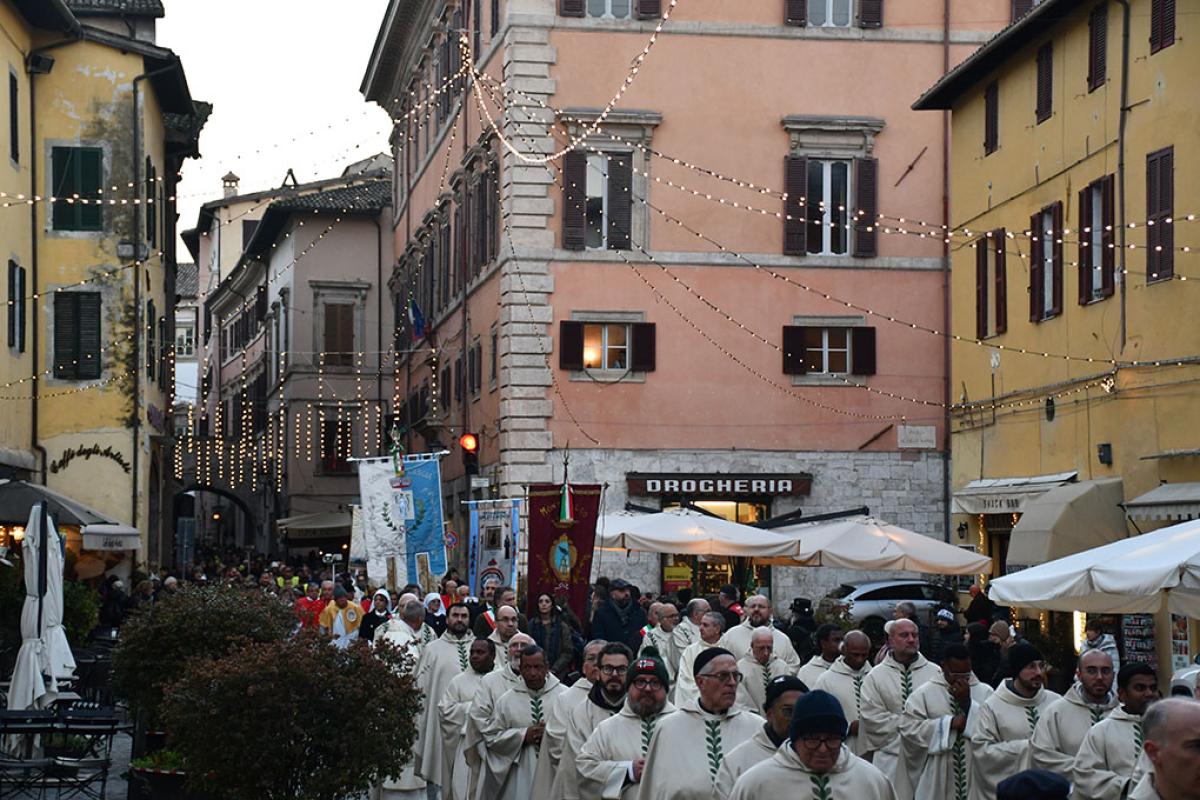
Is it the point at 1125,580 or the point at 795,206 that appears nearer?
the point at 1125,580

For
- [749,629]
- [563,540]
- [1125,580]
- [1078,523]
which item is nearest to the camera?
[1125,580]

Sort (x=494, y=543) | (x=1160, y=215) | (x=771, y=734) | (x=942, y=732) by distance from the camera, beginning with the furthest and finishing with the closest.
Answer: (x=494, y=543) → (x=1160, y=215) → (x=942, y=732) → (x=771, y=734)

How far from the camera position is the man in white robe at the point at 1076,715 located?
11086mm

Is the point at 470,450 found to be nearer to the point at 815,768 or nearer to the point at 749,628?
the point at 749,628

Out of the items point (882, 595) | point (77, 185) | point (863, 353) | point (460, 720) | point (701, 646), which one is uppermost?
point (77, 185)

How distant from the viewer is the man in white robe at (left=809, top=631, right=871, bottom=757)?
13.9m

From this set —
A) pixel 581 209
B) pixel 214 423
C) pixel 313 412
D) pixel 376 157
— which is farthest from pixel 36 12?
pixel 214 423

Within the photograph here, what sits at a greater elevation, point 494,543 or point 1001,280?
point 1001,280

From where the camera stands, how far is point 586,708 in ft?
38.8

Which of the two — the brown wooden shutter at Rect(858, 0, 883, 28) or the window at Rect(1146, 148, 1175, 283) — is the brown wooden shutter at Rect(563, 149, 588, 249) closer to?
the brown wooden shutter at Rect(858, 0, 883, 28)

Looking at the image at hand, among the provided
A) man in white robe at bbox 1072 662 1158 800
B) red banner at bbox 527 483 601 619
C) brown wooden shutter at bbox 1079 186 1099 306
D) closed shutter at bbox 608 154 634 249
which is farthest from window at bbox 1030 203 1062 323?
man in white robe at bbox 1072 662 1158 800

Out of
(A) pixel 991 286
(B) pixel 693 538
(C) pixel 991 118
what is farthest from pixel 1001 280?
(B) pixel 693 538

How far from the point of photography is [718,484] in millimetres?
34531

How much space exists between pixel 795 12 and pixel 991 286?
26.3 feet
